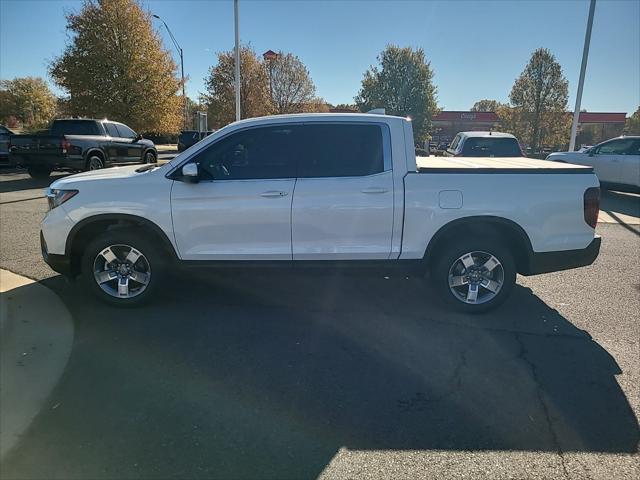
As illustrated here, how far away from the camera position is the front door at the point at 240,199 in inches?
166

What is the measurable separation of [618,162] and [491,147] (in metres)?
4.14

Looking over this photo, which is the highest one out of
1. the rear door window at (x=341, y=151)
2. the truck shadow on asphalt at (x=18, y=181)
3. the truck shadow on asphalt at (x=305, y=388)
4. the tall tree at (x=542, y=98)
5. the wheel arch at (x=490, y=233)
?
the tall tree at (x=542, y=98)

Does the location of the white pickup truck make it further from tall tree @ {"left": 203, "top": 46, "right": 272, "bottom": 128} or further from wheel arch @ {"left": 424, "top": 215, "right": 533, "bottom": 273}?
tall tree @ {"left": 203, "top": 46, "right": 272, "bottom": 128}

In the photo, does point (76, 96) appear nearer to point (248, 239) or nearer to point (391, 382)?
point (248, 239)

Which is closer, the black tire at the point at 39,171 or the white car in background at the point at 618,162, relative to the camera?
the white car in background at the point at 618,162

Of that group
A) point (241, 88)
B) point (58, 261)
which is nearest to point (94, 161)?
point (58, 261)

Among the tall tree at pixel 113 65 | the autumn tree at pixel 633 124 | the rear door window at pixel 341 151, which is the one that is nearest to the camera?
the rear door window at pixel 341 151

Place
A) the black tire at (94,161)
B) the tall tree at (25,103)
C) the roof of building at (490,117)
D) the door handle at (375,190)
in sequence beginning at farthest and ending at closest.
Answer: the tall tree at (25,103) < the roof of building at (490,117) < the black tire at (94,161) < the door handle at (375,190)

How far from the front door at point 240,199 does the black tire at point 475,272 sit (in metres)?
1.53

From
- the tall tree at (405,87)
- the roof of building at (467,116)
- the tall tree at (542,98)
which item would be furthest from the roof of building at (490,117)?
the tall tree at (542,98)

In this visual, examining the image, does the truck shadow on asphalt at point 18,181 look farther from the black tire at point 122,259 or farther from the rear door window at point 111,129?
the black tire at point 122,259

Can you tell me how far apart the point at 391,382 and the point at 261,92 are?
111 ft

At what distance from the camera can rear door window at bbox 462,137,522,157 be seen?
39.3ft

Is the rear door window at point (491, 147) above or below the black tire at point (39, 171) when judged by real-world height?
above
